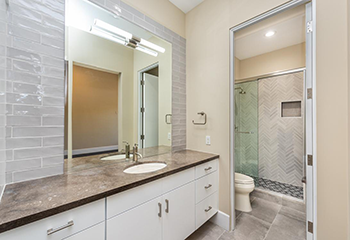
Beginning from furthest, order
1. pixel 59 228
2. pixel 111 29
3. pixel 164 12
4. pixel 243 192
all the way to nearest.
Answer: pixel 243 192
pixel 164 12
pixel 111 29
pixel 59 228

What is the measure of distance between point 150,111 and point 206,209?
128cm

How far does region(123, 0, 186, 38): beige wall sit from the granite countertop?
1.74 m

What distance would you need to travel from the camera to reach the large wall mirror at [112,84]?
1.28 metres

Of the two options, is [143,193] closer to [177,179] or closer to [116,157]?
[177,179]

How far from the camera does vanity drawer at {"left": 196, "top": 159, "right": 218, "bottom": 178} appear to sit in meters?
1.57

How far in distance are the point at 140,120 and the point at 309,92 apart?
1.63m

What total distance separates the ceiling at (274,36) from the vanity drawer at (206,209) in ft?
7.25

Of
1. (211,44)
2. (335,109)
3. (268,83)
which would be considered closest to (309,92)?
(335,109)

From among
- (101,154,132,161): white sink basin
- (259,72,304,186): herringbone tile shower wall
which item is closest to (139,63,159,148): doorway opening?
(101,154,132,161): white sink basin

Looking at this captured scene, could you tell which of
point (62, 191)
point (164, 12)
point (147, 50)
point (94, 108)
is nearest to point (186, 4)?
point (164, 12)

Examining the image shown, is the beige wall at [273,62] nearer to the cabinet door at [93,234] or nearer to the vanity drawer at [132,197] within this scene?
the vanity drawer at [132,197]

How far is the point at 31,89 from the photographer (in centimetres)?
104

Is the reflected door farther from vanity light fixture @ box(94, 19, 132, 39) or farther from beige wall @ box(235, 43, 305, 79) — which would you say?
beige wall @ box(235, 43, 305, 79)

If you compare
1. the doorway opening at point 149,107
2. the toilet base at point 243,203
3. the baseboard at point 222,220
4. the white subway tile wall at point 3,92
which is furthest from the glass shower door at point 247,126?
the white subway tile wall at point 3,92
